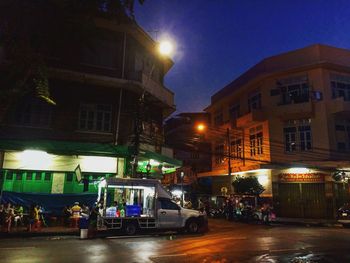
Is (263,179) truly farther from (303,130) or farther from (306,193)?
(303,130)

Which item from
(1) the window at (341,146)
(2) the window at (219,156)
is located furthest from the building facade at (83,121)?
(1) the window at (341,146)

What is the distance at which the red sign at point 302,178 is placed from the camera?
2609cm

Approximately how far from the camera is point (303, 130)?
1080 inches

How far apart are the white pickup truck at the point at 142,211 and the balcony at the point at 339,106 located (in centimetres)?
1609

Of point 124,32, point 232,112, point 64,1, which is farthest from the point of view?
point 232,112

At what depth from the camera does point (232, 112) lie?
116 ft

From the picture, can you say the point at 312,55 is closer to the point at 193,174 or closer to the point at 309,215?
the point at 309,215

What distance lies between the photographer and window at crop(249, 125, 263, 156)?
97.0 feet

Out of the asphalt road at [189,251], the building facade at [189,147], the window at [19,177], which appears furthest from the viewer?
the building facade at [189,147]

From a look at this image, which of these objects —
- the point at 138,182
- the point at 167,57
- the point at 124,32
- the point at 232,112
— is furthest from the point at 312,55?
the point at 138,182

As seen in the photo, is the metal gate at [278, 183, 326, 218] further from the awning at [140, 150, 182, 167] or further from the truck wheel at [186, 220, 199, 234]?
the truck wheel at [186, 220, 199, 234]

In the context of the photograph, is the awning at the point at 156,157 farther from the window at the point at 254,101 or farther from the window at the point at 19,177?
the window at the point at 254,101

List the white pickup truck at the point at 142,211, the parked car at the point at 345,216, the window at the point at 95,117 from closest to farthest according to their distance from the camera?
the white pickup truck at the point at 142,211 < the window at the point at 95,117 < the parked car at the point at 345,216

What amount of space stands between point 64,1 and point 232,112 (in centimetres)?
2447
